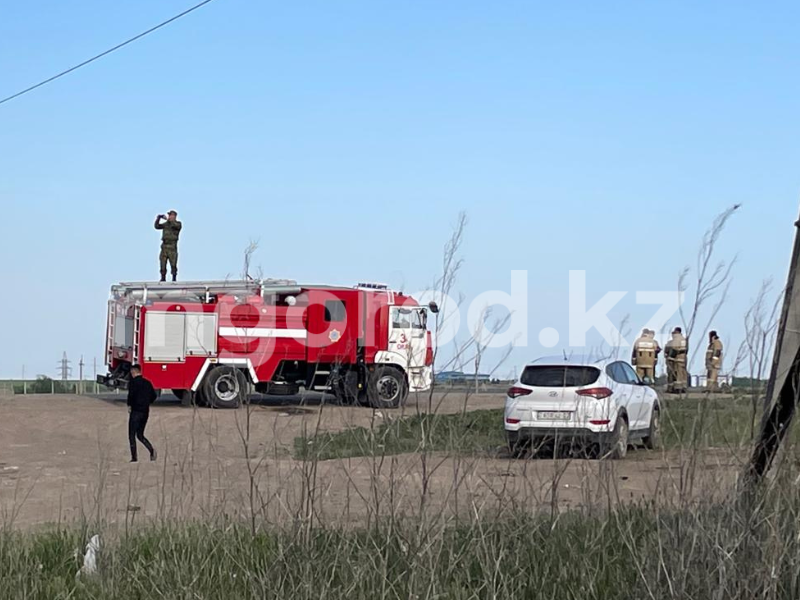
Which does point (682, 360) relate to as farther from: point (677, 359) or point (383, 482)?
point (383, 482)

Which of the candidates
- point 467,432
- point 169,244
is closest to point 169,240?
point 169,244

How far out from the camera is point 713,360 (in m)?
6.34

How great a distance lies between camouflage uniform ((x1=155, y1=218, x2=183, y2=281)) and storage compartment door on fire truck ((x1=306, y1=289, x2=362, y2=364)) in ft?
12.8

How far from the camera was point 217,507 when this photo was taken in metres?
8.65

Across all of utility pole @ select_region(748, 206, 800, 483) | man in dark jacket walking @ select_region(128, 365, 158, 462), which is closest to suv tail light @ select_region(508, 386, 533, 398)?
man in dark jacket walking @ select_region(128, 365, 158, 462)

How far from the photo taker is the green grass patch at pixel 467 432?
6.29m

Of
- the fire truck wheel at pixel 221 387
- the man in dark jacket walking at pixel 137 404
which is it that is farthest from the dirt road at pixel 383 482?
the fire truck wheel at pixel 221 387

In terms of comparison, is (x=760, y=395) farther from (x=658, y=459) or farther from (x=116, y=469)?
(x=116, y=469)

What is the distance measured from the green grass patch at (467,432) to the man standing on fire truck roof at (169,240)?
76.9 ft

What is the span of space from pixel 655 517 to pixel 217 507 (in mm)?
3543

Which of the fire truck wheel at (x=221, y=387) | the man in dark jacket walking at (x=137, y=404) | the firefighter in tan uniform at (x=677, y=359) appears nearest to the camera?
the firefighter in tan uniform at (x=677, y=359)

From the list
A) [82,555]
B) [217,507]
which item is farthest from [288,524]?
[82,555]

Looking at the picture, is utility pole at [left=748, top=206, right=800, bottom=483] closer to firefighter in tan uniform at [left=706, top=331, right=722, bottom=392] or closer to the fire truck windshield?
firefighter in tan uniform at [left=706, top=331, right=722, bottom=392]

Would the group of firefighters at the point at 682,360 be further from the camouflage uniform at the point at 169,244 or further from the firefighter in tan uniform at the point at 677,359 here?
the camouflage uniform at the point at 169,244
